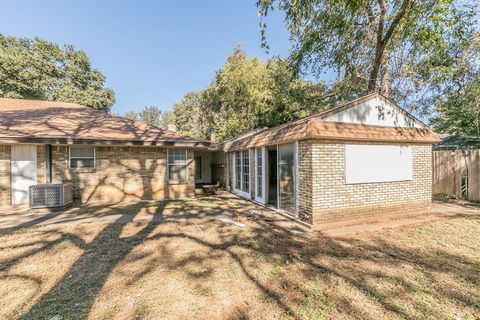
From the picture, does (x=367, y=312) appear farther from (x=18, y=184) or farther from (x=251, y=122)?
(x=251, y=122)

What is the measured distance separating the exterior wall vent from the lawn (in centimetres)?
203

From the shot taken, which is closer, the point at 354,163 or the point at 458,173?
the point at 354,163

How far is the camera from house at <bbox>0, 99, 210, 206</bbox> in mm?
8125

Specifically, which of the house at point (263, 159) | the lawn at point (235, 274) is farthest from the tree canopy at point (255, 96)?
the lawn at point (235, 274)

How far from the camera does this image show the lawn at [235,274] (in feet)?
9.12

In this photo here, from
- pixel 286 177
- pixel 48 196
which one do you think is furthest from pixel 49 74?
pixel 286 177

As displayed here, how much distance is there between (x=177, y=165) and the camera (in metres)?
10.2

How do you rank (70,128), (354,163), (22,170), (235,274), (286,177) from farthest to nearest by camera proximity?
1. (70,128)
2. (22,170)
3. (286,177)
4. (354,163)
5. (235,274)

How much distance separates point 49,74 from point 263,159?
26.4 metres

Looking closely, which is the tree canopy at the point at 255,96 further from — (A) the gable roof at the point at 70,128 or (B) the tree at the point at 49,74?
(B) the tree at the point at 49,74

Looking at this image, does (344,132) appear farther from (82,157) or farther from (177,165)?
(82,157)

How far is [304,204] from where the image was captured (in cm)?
613

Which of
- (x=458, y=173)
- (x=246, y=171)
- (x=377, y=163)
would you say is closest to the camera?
(x=377, y=163)

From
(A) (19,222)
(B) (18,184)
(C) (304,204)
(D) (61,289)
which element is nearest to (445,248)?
(C) (304,204)
